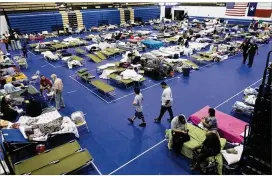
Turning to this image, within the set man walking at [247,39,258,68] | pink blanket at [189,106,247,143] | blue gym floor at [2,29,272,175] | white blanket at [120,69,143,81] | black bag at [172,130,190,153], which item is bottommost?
blue gym floor at [2,29,272,175]

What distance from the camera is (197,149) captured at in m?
6.93

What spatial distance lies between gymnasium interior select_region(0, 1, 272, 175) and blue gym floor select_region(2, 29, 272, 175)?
4 centimetres

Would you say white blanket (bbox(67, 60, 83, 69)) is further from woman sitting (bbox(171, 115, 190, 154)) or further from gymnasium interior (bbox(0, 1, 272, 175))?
woman sitting (bbox(171, 115, 190, 154))

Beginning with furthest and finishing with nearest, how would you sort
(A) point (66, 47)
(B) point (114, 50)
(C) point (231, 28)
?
(C) point (231, 28), (A) point (66, 47), (B) point (114, 50)

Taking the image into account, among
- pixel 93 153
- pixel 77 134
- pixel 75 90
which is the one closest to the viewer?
pixel 93 153

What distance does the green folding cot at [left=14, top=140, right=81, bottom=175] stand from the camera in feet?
21.0

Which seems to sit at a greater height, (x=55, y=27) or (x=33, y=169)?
(x=55, y=27)

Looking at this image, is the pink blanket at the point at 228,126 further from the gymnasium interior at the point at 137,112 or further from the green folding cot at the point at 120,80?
the green folding cot at the point at 120,80

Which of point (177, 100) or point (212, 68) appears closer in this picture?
point (177, 100)

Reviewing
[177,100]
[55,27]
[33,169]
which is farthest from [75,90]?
[55,27]

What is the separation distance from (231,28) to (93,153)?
31.5 m

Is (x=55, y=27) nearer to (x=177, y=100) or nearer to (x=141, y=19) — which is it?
(x=141, y=19)

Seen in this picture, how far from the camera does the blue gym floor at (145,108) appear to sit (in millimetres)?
7097

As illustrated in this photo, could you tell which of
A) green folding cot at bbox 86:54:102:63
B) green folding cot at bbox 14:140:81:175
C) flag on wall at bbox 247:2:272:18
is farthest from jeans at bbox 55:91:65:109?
flag on wall at bbox 247:2:272:18
